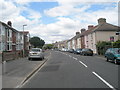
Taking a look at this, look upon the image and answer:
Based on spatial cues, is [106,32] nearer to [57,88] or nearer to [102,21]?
[102,21]

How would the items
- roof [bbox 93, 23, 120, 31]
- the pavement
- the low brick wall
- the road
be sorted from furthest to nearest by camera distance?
roof [bbox 93, 23, 120, 31] < the low brick wall < the pavement < the road

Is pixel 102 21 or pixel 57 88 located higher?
pixel 102 21

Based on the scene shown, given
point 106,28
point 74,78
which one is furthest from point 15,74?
point 106,28

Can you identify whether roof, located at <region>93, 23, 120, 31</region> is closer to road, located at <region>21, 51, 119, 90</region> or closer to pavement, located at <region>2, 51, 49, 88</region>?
road, located at <region>21, 51, 119, 90</region>

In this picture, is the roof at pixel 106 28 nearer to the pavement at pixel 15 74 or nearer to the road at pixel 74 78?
the road at pixel 74 78

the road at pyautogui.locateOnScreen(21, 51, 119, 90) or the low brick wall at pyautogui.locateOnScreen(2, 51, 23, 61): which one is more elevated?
the low brick wall at pyautogui.locateOnScreen(2, 51, 23, 61)

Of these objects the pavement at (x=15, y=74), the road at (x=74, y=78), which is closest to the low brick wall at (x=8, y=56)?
the pavement at (x=15, y=74)

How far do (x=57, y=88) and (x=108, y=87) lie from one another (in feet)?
7.04

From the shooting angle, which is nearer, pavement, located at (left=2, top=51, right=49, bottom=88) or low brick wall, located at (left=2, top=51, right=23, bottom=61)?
pavement, located at (left=2, top=51, right=49, bottom=88)

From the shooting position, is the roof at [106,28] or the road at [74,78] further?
the roof at [106,28]

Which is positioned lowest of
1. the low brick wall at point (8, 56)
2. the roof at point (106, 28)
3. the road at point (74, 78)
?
the road at point (74, 78)

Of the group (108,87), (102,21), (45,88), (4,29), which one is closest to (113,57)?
(108,87)

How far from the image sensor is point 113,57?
17328mm

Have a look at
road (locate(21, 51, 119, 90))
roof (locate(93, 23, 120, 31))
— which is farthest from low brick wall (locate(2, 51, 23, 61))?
roof (locate(93, 23, 120, 31))
